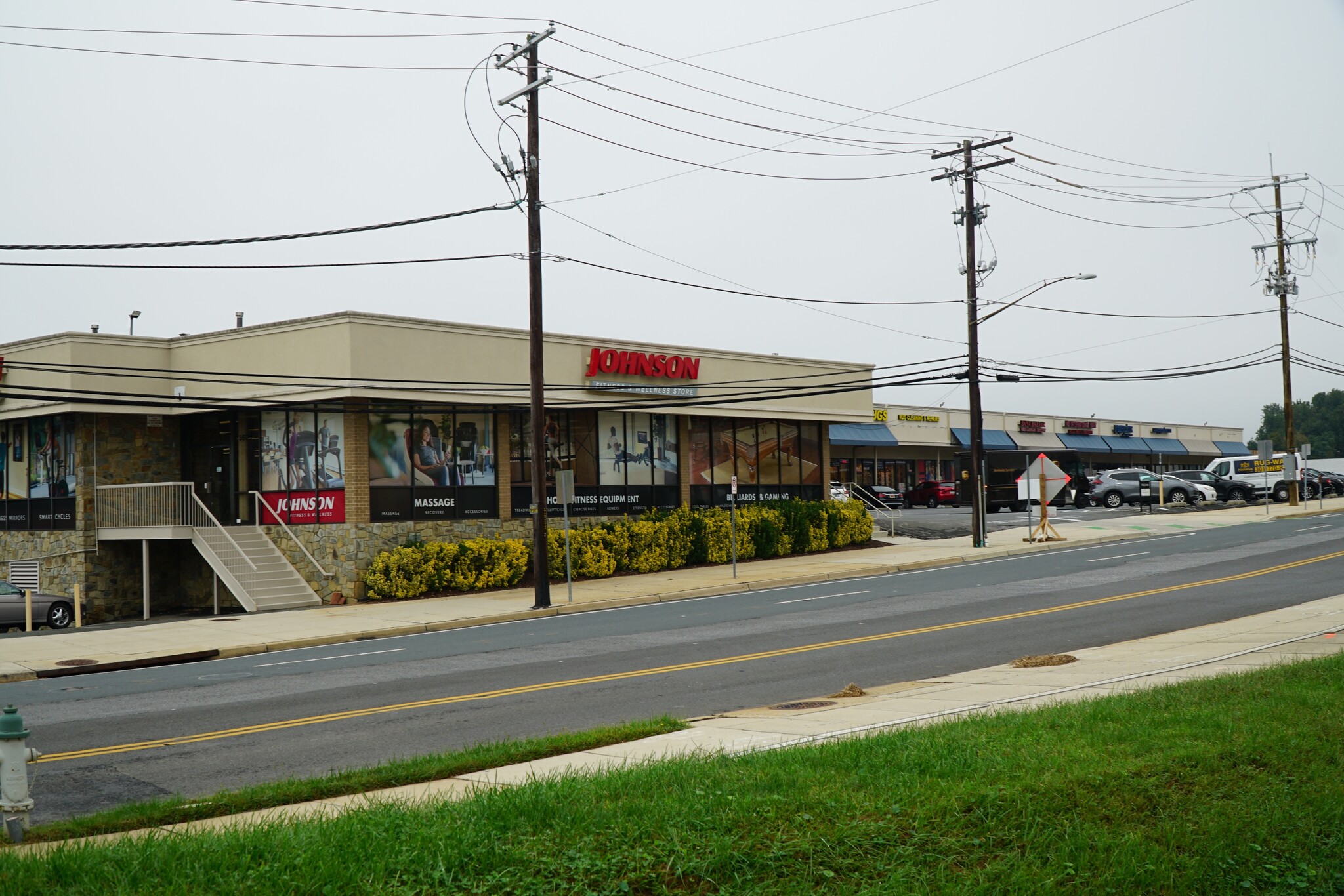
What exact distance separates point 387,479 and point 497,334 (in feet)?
15.9

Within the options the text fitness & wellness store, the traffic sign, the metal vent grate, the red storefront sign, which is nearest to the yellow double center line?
the traffic sign

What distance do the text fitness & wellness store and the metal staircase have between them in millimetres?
89

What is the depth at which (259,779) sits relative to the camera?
896 centimetres

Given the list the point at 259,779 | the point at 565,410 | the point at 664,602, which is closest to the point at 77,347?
the point at 565,410

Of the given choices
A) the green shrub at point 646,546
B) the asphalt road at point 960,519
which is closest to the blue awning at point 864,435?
the asphalt road at point 960,519

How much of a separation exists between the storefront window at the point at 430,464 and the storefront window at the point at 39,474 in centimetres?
805

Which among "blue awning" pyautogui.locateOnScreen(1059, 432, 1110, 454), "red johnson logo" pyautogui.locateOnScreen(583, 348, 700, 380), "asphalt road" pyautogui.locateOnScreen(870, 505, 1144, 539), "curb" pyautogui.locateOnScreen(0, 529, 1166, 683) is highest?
"red johnson logo" pyautogui.locateOnScreen(583, 348, 700, 380)

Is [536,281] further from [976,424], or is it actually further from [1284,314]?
[1284,314]

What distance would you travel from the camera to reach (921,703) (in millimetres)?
11422

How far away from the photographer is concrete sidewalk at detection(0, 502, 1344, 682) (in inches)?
755

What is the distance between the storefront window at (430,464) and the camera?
28.0 m

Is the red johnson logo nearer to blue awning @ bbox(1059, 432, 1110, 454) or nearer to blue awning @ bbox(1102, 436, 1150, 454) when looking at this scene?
blue awning @ bbox(1059, 432, 1110, 454)

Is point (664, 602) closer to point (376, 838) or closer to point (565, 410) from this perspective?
point (565, 410)

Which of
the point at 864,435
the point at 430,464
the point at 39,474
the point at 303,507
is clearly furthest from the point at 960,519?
the point at 39,474
